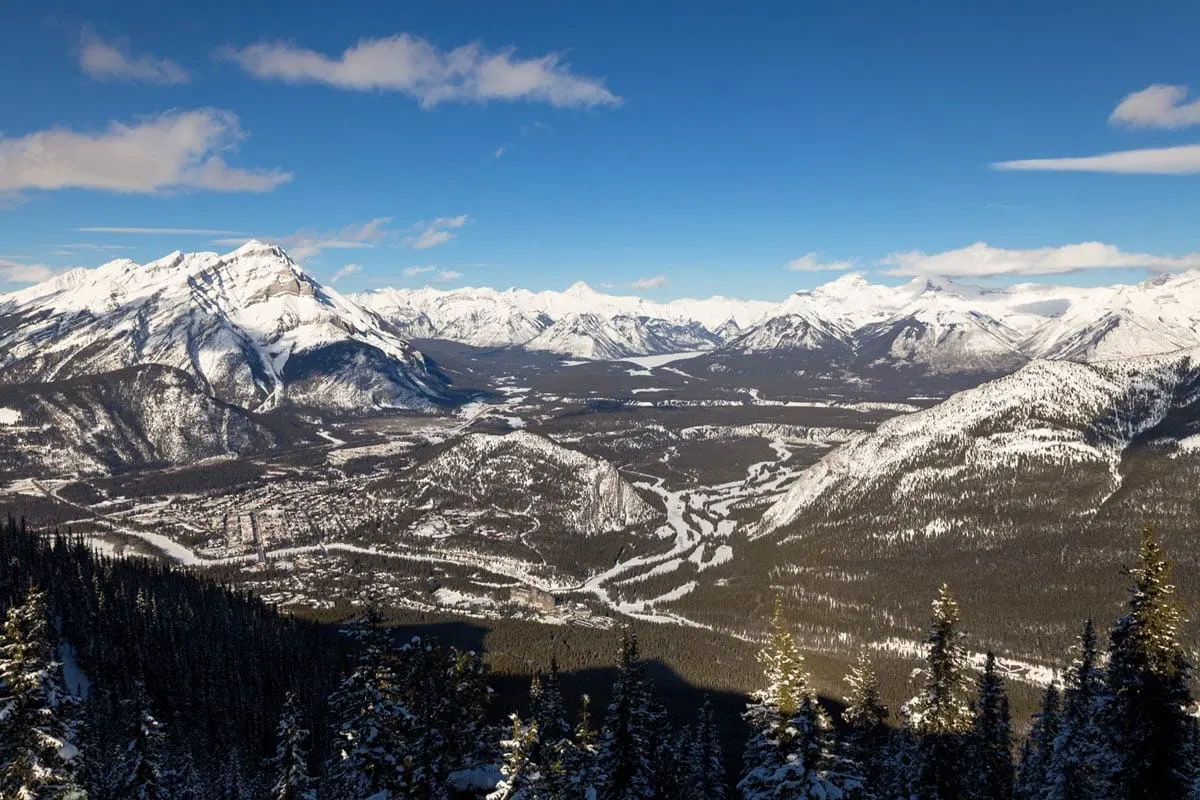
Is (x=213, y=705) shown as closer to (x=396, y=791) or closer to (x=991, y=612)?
(x=396, y=791)

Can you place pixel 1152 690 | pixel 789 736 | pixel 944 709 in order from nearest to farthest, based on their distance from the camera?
pixel 1152 690 < pixel 789 736 < pixel 944 709

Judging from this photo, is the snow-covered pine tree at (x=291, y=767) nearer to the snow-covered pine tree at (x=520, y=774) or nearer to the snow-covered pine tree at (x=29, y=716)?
the snow-covered pine tree at (x=29, y=716)

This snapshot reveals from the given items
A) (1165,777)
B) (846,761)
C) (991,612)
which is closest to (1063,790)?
(1165,777)

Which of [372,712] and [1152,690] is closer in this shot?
[1152,690]

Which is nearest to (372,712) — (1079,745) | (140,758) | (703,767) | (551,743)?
(551,743)

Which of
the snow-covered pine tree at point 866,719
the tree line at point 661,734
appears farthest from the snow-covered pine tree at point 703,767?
the snow-covered pine tree at point 866,719

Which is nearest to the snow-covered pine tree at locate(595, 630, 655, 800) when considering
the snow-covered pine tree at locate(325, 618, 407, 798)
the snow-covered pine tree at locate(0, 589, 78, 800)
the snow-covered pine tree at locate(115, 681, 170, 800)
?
the snow-covered pine tree at locate(325, 618, 407, 798)

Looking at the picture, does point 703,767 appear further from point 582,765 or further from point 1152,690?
point 1152,690

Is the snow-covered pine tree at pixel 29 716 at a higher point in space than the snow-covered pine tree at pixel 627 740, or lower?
higher
